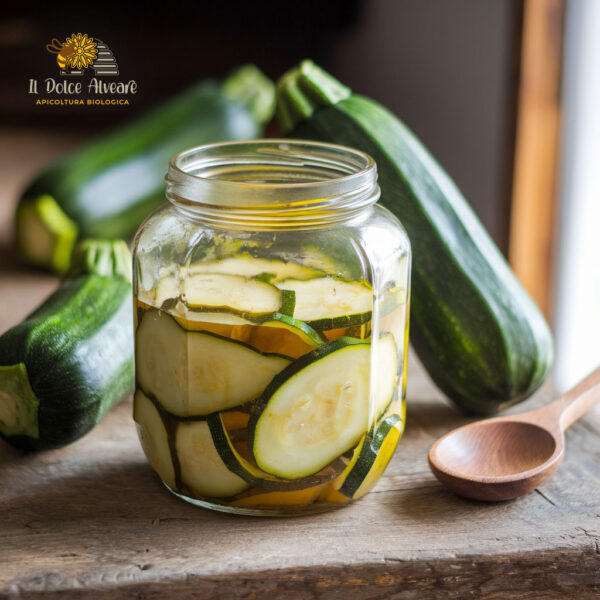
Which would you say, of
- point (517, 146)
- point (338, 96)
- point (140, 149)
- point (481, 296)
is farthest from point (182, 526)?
point (517, 146)

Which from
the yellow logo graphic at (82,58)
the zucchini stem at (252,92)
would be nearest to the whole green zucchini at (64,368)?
the yellow logo graphic at (82,58)

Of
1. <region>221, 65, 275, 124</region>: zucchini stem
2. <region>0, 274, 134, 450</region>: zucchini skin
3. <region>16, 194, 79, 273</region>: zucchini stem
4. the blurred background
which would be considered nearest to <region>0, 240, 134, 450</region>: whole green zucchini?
<region>0, 274, 134, 450</region>: zucchini skin

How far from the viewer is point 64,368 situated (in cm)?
92

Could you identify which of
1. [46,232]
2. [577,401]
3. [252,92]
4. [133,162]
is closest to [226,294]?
[577,401]

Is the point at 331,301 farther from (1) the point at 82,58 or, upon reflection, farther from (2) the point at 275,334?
(1) the point at 82,58

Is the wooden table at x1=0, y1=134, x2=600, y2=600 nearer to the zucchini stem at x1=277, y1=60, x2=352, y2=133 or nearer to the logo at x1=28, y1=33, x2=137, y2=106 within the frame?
the zucchini stem at x1=277, y1=60, x2=352, y2=133

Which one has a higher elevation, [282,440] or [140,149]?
[140,149]

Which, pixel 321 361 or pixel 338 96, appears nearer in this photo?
pixel 321 361

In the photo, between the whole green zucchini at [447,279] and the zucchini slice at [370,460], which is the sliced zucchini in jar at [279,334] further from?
the whole green zucchini at [447,279]

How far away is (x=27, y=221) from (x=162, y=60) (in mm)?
800

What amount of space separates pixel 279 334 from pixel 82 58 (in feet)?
2.03

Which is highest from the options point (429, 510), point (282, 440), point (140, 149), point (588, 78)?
point (588, 78)

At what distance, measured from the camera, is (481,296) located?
3.36ft

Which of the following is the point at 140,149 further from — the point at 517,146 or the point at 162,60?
the point at 517,146
